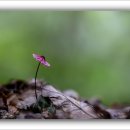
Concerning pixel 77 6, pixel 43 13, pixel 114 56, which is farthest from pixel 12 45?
pixel 114 56

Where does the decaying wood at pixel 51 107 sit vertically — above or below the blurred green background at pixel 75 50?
below

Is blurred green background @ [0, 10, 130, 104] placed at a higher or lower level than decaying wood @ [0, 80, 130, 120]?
higher

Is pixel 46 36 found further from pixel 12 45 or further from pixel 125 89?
pixel 125 89

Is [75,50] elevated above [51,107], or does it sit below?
above
